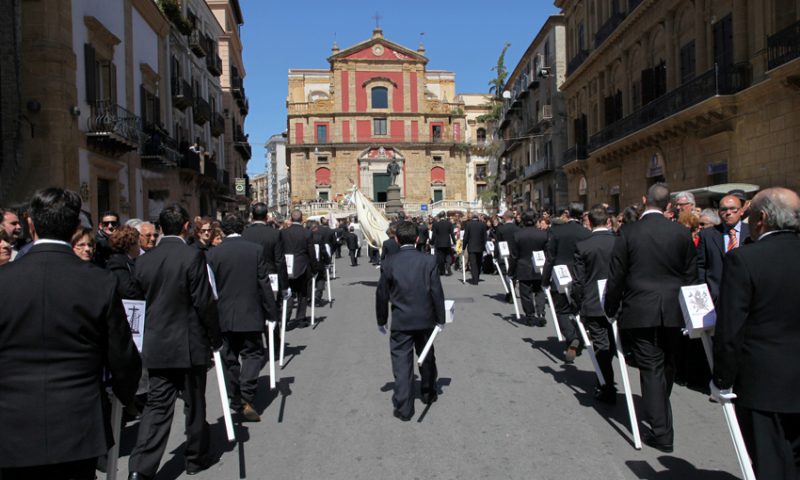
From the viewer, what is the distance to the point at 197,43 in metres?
28.2

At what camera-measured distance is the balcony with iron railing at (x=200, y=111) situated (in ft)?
93.4

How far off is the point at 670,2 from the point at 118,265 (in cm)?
2016

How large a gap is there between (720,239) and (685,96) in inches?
544

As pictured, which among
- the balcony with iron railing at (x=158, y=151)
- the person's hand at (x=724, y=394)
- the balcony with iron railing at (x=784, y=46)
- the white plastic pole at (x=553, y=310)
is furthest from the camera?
the balcony with iron railing at (x=158, y=151)

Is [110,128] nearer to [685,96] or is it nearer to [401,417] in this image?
[401,417]

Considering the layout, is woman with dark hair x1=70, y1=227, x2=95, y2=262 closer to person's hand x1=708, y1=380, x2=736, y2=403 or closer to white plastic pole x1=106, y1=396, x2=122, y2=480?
white plastic pole x1=106, y1=396, x2=122, y2=480

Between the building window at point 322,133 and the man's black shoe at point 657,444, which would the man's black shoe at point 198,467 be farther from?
the building window at point 322,133

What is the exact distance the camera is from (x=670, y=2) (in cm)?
2041

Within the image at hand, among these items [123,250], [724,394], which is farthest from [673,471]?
[123,250]

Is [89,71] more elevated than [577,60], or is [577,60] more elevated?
[577,60]

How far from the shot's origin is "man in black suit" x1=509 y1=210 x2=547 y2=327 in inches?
416

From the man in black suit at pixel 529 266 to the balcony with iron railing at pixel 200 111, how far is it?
21388 millimetres

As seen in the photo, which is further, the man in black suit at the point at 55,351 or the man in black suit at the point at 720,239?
the man in black suit at the point at 720,239

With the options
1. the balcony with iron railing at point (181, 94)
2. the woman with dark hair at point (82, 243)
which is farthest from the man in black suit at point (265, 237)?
the balcony with iron railing at point (181, 94)
